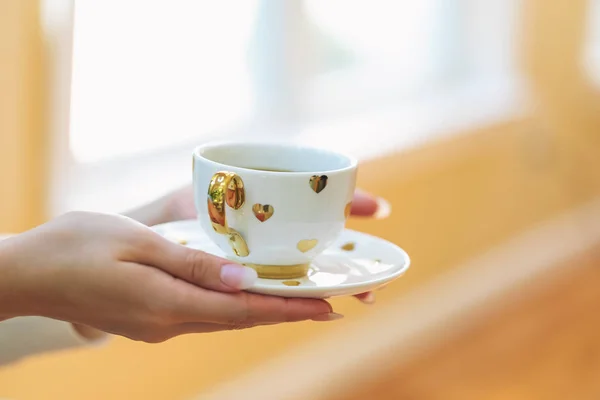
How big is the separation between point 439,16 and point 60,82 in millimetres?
1528

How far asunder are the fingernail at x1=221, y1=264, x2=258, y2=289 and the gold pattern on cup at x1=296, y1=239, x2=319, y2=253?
85mm

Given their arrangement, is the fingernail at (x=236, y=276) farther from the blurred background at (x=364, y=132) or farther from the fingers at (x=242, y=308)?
the blurred background at (x=364, y=132)

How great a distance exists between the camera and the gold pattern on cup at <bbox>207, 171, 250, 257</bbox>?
720 mm

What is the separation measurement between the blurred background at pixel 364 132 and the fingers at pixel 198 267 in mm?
503

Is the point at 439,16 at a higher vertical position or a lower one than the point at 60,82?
higher

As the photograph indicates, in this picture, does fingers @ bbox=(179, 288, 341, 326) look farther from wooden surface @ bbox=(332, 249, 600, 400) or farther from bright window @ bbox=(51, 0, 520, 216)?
wooden surface @ bbox=(332, 249, 600, 400)

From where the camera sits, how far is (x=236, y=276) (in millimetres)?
681

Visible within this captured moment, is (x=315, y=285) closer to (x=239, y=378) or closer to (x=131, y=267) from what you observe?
(x=131, y=267)

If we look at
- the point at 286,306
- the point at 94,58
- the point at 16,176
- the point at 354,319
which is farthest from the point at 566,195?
the point at 286,306

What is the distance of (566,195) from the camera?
9.27ft

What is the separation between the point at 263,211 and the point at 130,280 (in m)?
0.13

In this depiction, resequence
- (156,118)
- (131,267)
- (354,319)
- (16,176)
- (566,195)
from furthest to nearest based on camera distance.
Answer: (566,195), (354,319), (156,118), (16,176), (131,267)

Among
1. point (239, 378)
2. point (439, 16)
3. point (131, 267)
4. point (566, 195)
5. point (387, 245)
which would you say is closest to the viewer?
point (131, 267)

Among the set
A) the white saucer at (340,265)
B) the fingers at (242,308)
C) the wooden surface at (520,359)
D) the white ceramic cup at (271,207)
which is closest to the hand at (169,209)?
the white saucer at (340,265)
